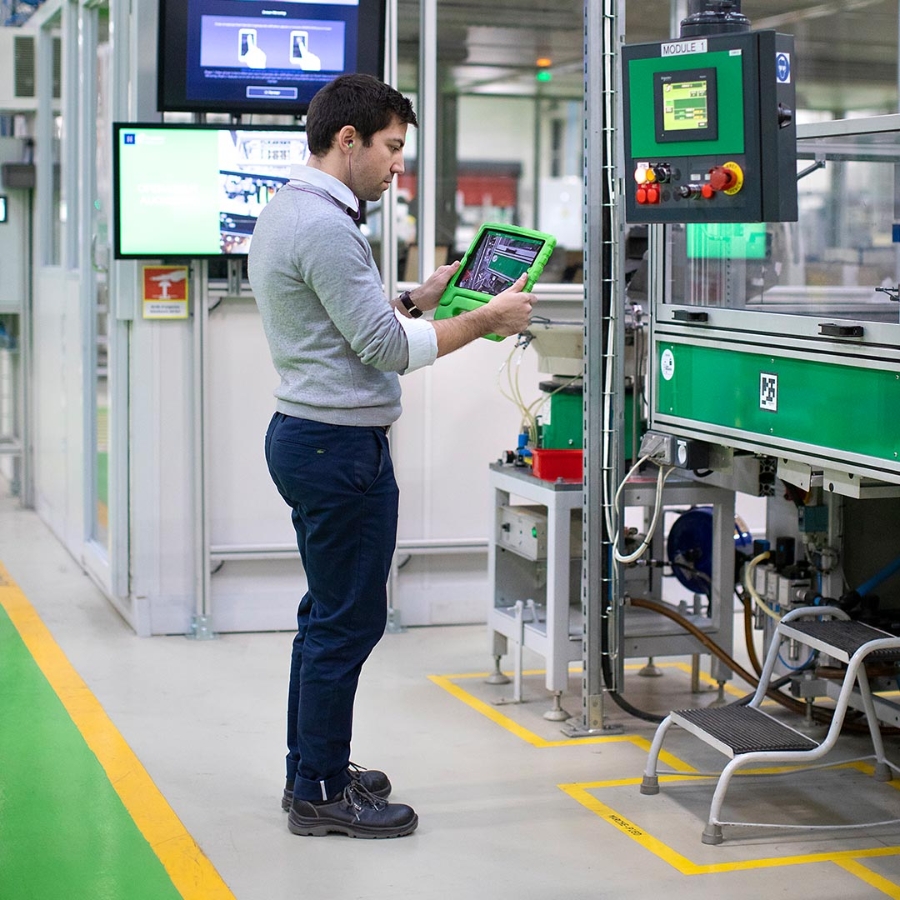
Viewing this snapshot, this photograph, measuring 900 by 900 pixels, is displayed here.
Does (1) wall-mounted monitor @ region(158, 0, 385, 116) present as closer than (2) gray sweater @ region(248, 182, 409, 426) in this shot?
No

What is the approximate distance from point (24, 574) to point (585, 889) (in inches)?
176

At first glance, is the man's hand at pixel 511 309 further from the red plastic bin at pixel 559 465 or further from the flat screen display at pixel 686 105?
the red plastic bin at pixel 559 465

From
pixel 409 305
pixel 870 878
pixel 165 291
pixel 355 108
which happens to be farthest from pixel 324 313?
pixel 165 291

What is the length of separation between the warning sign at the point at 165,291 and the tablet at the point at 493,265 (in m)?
2.30

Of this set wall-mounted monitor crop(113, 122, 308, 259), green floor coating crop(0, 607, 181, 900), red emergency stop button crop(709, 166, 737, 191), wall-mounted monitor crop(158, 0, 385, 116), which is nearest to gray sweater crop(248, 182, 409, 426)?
red emergency stop button crop(709, 166, 737, 191)

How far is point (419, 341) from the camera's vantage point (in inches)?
131

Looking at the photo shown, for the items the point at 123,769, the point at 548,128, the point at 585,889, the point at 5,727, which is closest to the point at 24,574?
the point at 5,727

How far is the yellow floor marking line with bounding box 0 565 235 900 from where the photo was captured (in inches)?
132

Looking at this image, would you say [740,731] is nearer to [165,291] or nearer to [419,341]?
[419,341]

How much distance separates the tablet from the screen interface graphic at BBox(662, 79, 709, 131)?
522 millimetres

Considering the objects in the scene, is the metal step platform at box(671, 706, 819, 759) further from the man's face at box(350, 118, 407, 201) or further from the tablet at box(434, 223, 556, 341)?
the man's face at box(350, 118, 407, 201)

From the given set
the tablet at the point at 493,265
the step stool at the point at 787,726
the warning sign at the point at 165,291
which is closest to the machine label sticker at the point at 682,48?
the tablet at the point at 493,265

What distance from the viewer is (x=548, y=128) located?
26.4 m

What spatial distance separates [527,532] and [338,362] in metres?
1.63
